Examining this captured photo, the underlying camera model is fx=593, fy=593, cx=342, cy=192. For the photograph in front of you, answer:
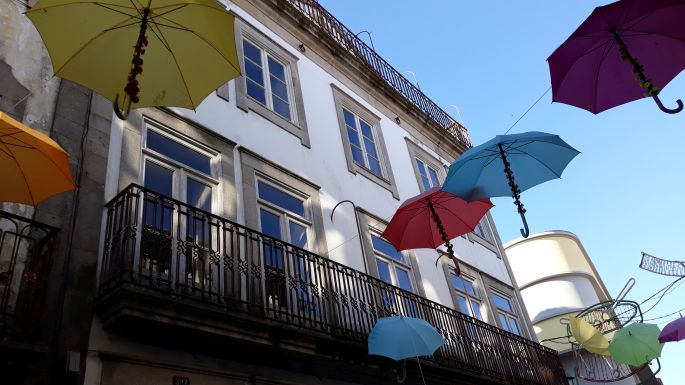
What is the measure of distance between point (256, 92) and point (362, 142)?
316cm

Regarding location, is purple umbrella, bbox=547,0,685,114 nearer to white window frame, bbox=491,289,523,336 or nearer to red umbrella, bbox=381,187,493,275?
red umbrella, bbox=381,187,493,275

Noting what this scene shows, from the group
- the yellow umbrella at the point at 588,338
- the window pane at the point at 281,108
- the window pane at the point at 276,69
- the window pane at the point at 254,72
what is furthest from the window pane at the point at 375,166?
the yellow umbrella at the point at 588,338

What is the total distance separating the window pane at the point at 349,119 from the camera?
12.5 meters

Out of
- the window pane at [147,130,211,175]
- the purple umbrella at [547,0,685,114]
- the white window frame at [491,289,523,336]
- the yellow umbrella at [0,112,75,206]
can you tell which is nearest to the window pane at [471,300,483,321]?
the white window frame at [491,289,523,336]

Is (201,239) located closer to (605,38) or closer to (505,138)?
(505,138)

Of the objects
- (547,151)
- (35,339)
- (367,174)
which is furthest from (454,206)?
(35,339)

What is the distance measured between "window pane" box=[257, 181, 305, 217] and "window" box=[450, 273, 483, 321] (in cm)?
462

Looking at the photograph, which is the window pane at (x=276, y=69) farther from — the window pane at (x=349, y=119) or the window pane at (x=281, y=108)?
the window pane at (x=349, y=119)

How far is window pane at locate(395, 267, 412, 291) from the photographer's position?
36.1 ft

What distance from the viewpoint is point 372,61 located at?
14.9 meters

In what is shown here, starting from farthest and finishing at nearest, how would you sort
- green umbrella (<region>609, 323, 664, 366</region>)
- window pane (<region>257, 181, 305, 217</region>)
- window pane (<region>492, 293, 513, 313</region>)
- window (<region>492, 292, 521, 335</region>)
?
1. window pane (<region>492, 293, 513, 313</region>)
2. window (<region>492, 292, 521, 335</region>)
3. green umbrella (<region>609, 323, 664, 366</region>)
4. window pane (<region>257, 181, 305, 217</region>)

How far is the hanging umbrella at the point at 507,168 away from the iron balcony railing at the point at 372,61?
6253 millimetres

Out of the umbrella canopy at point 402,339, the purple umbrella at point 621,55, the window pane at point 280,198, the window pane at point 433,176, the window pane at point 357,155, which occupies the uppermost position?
the window pane at point 433,176

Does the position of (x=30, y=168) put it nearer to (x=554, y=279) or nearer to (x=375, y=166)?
(x=375, y=166)
